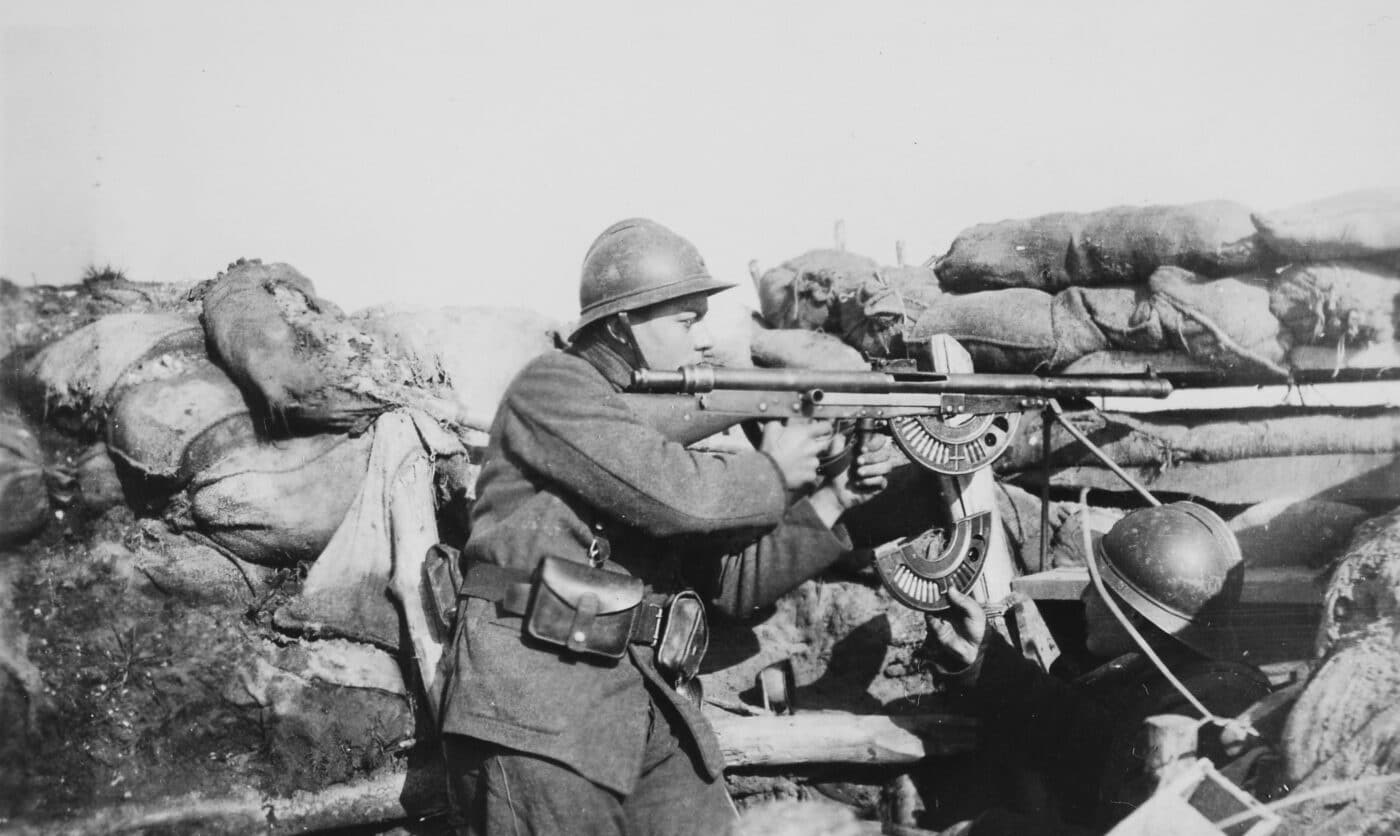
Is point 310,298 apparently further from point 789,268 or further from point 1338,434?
point 1338,434

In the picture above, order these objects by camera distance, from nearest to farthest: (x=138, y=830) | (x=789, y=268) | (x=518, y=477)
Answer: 1. (x=518, y=477)
2. (x=138, y=830)
3. (x=789, y=268)

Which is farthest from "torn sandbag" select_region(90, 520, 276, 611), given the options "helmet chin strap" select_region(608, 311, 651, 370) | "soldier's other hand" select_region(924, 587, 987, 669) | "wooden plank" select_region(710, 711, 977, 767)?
"soldier's other hand" select_region(924, 587, 987, 669)

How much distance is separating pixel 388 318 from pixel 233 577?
5.81 feet

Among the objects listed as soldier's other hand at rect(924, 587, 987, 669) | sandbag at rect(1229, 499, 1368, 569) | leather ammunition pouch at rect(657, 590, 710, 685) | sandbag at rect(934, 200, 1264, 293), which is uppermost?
sandbag at rect(934, 200, 1264, 293)

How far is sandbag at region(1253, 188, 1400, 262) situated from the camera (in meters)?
4.67

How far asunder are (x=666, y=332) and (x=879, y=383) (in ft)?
2.68

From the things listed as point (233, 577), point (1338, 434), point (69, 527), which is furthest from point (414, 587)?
point (1338, 434)

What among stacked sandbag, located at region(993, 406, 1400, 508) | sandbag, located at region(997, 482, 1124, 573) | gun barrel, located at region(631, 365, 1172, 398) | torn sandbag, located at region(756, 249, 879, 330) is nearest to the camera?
gun barrel, located at region(631, 365, 1172, 398)

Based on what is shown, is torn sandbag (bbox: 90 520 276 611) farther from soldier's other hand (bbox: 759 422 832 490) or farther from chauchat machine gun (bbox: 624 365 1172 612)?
soldier's other hand (bbox: 759 422 832 490)

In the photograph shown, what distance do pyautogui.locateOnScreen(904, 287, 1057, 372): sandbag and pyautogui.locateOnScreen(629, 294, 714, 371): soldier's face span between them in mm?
2879

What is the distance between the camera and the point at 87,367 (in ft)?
16.6

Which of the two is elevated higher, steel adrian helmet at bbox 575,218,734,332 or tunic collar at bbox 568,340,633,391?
steel adrian helmet at bbox 575,218,734,332

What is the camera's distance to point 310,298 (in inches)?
222

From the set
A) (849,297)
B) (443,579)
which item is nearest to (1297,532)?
(849,297)
